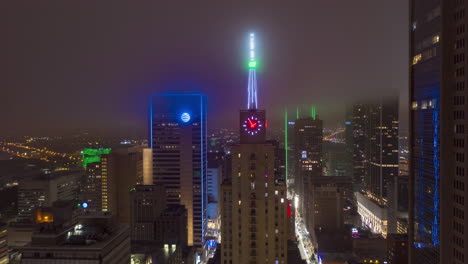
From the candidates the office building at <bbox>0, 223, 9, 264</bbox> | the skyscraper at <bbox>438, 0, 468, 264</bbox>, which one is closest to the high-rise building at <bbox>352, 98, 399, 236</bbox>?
the skyscraper at <bbox>438, 0, 468, 264</bbox>

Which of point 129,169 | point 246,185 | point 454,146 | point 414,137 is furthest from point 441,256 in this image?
point 129,169

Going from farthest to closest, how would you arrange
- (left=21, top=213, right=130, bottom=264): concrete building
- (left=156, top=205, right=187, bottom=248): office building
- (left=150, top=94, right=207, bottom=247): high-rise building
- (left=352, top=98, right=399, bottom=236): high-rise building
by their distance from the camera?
(left=352, top=98, right=399, bottom=236): high-rise building
(left=150, top=94, right=207, bottom=247): high-rise building
(left=156, top=205, right=187, bottom=248): office building
(left=21, top=213, right=130, bottom=264): concrete building

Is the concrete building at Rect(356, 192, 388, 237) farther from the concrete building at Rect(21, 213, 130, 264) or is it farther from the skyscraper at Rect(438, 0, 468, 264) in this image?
the concrete building at Rect(21, 213, 130, 264)

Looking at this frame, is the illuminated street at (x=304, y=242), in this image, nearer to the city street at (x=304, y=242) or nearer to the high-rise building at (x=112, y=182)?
the city street at (x=304, y=242)

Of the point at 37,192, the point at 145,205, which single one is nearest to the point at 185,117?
the point at 145,205

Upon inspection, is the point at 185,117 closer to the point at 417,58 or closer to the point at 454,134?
the point at 417,58

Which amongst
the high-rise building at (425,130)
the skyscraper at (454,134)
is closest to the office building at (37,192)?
the high-rise building at (425,130)
